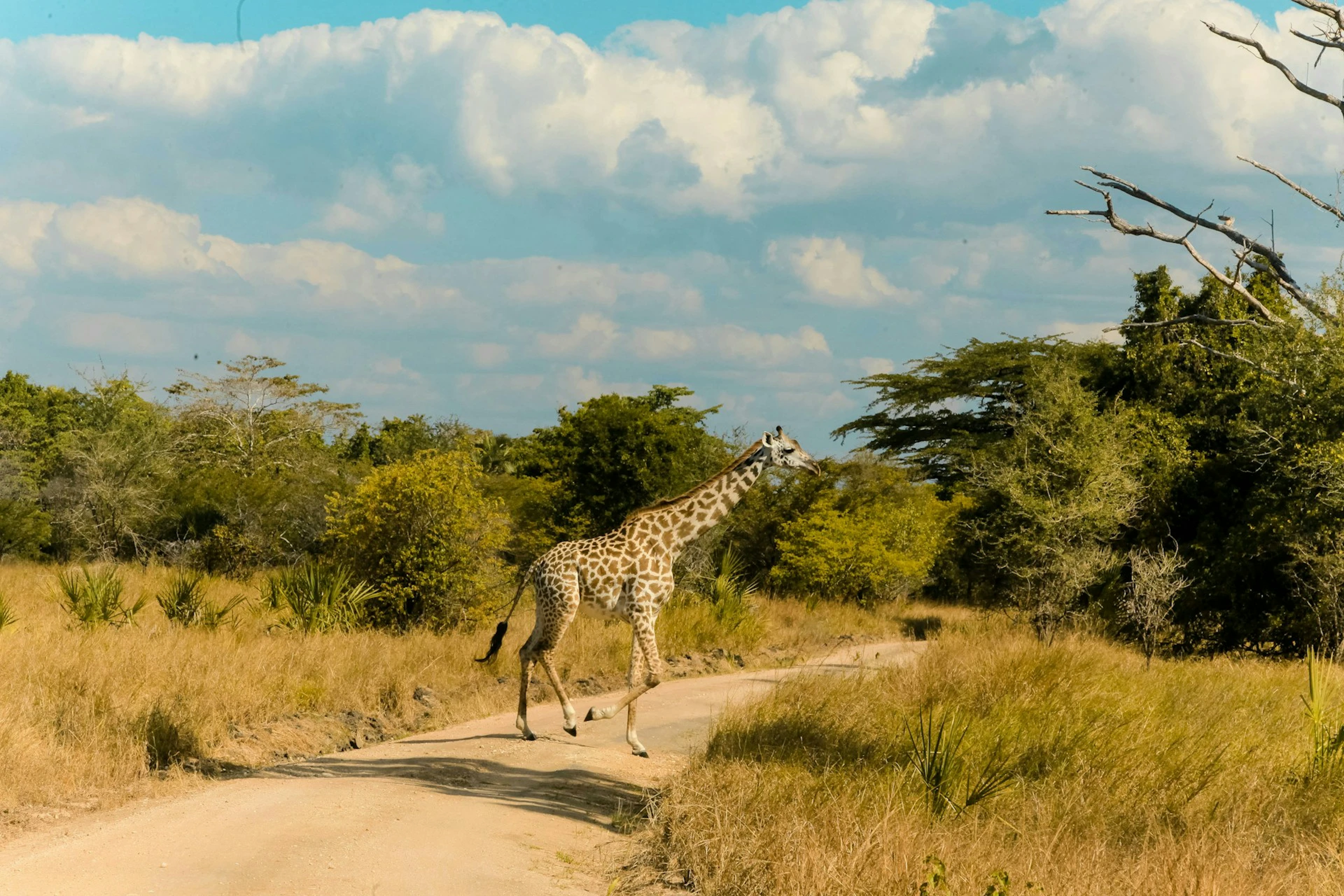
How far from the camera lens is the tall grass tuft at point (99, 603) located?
631 inches

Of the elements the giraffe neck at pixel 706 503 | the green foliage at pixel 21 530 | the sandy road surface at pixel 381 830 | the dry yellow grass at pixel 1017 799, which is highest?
the giraffe neck at pixel 706 503

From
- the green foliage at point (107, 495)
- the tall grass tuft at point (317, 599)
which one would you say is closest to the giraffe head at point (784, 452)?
the tall grass tuft at point (317, 599)

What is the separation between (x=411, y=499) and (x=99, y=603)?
15.5 ft

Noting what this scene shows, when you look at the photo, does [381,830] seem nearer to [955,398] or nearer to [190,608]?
[190,608]

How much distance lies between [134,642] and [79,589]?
393 centimetres

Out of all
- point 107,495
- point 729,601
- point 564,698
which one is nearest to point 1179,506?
point 729,601

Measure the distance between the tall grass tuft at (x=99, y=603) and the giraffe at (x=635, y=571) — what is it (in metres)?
7.39

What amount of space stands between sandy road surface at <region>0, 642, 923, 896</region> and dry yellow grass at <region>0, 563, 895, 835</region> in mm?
700

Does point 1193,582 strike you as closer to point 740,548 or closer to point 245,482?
point 740,548

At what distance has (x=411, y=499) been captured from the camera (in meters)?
18.5

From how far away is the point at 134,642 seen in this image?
13.8 m

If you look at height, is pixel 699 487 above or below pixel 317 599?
above

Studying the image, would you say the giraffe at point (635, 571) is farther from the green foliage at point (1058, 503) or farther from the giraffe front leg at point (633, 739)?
the green foliage at point (1058, 503)

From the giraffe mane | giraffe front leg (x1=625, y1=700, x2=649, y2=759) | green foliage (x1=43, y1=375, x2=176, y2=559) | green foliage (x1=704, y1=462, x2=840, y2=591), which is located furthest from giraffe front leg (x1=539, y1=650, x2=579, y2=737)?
green foliage (x1=43, y1=375, x2=176, y2=559)
